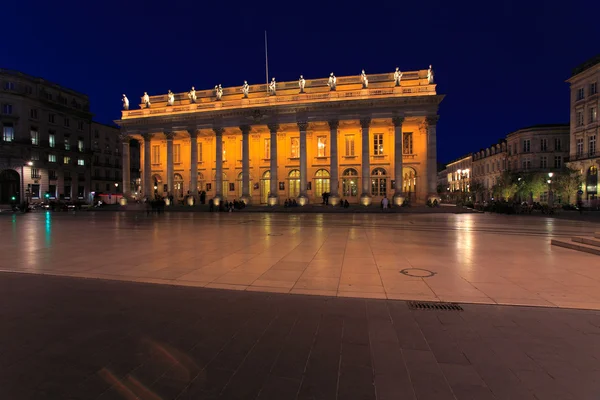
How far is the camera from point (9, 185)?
58.3m

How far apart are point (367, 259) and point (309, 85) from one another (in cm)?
4272

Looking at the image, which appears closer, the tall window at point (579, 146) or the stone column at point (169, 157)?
the stone column at point (169, 157)

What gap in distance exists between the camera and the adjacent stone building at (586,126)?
50.8 meters

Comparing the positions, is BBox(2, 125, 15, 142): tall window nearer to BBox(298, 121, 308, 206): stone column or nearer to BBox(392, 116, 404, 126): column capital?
BBox(298, 121, 308, 206): stone column

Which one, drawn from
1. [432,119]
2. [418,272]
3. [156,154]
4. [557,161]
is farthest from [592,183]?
[156,154]

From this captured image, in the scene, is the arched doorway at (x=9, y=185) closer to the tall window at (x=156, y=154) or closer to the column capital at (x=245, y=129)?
the tall window at (x=156, y=154)

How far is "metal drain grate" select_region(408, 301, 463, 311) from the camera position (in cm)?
563

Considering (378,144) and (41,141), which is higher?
(41,141)

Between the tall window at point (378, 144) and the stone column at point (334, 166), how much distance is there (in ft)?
21.4

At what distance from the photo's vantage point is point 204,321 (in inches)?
196

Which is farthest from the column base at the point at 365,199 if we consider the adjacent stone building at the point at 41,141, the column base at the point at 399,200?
the adjacent stone building at the point at 41,141

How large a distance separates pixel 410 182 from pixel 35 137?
65.2m

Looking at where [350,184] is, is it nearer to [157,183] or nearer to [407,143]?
[407,143]

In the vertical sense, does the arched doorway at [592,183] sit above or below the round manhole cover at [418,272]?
above
